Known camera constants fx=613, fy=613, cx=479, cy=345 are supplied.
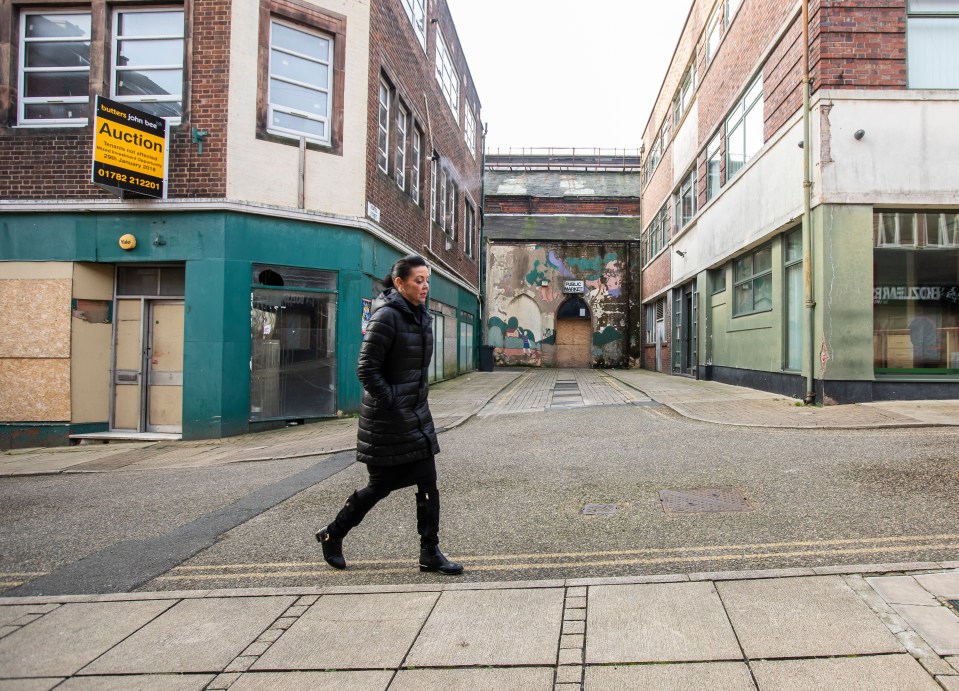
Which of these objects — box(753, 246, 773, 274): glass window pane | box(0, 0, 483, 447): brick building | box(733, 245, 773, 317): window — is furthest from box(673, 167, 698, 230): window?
box(0, 0, 483, 447): brick building

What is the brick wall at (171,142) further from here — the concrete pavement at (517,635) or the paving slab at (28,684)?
the paving slab at (28,684)

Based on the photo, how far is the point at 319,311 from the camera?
10.3m

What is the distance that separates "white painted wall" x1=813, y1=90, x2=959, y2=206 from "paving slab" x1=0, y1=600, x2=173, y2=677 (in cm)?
1044

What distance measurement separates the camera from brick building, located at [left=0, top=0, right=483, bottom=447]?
9555 millimetres

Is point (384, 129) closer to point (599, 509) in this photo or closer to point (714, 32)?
point (599, 509)

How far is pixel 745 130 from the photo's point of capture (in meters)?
13.8

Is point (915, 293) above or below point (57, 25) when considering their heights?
below

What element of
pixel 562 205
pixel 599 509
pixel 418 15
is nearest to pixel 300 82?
pixel 418 15

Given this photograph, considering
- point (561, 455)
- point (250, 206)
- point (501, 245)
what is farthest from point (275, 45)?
point (501, 245)

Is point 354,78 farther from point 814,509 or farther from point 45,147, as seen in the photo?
point 814,509

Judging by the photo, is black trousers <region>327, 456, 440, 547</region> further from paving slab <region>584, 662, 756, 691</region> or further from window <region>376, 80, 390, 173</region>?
window <region>376, 80, 390, 173</region>

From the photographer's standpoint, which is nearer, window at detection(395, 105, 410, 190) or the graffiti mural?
window at detection(395, 105, 410, 190)

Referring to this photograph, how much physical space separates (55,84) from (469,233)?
51.5 ft

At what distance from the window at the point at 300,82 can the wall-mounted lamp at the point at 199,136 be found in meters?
0.99
